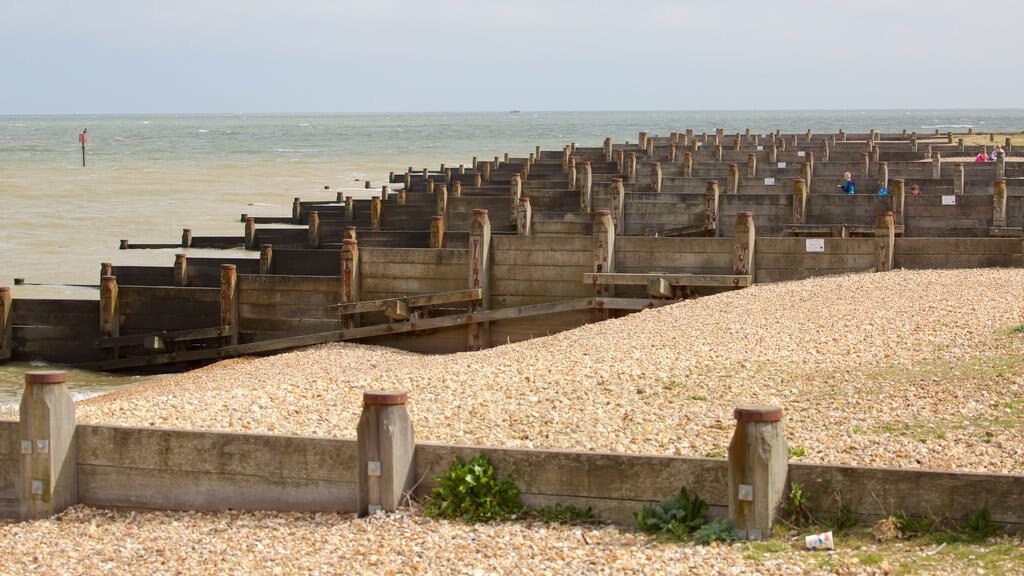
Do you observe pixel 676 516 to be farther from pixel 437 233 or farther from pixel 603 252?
pixel 437 233

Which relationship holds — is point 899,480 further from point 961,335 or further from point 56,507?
point 961,335

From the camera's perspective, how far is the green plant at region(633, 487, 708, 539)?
26.4 ft

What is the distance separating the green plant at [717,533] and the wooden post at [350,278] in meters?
12.4

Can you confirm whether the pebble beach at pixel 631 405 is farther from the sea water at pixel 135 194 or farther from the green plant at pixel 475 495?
the sea water at pixel 135 194

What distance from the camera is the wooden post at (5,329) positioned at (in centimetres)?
2059

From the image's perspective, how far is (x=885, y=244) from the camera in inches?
775

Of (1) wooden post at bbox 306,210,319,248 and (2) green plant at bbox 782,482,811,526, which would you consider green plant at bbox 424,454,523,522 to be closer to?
(2) green plant at bbox 782,482,811,526

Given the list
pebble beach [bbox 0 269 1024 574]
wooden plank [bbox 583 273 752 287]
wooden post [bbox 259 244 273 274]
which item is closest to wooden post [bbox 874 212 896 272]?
pebble beach [bbox 0 269 1024 574]

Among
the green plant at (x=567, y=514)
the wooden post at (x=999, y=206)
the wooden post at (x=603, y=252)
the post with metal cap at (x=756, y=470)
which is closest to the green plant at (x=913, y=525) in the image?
the post with metal cap at (x=756, y=470)

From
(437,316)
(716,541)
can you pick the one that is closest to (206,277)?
(437,316)

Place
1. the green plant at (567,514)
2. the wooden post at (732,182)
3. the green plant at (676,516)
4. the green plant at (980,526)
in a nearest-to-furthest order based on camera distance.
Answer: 1. the green plant at (980,526)
2. the green plant at (676,516)
3. the green plant at (567,514)
4. the wooden post at (732,182)

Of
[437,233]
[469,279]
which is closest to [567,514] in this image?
[469,279]

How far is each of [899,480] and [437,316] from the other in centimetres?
1260

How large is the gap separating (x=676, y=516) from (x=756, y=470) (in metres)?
0.60
